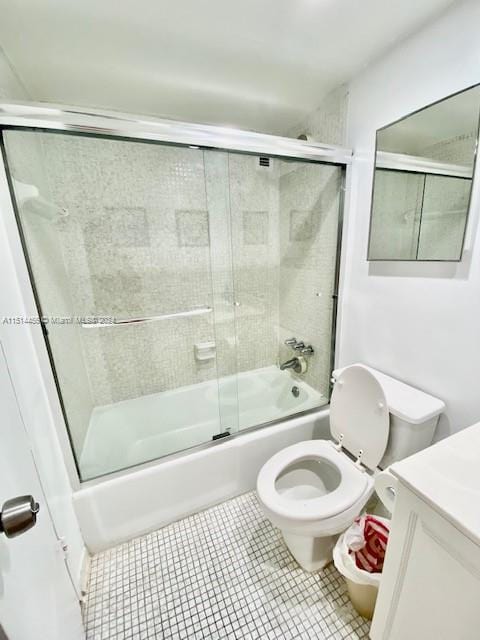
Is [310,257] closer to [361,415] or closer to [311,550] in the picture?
[361,415]

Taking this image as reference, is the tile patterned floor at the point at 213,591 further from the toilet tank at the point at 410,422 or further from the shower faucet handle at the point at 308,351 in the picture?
the shower faucet handle at the point at 308,351

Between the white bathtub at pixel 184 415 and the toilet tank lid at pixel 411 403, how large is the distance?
2.16ft

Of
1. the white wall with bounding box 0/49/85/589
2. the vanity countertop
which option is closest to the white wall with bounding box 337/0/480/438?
the vanity countertop

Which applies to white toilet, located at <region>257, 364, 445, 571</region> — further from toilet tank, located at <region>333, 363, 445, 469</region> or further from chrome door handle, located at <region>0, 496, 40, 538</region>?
chrome door handle, located at <region>0, 496, 40, 538</region>

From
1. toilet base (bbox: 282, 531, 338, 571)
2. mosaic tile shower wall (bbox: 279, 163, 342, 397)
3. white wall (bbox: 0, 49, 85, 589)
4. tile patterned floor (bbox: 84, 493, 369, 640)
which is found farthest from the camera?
mosaic tile shower wall (bbox: 279, 163, 342, 397)

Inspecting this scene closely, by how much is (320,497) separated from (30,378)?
1.28 meters

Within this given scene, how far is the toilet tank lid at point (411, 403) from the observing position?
108cm

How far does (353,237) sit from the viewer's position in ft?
5.00

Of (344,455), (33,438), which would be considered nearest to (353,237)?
(344,455)

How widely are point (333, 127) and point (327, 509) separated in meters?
1.97

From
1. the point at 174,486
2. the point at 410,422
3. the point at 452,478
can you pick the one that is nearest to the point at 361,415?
the point at 410,422

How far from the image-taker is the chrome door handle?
44 centimetres

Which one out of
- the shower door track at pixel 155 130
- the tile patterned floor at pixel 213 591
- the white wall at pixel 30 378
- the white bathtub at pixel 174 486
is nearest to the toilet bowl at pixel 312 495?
the tile patterned floor at pixel 213 591

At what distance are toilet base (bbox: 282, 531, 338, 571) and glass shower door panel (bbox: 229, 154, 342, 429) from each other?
0.62 meters
